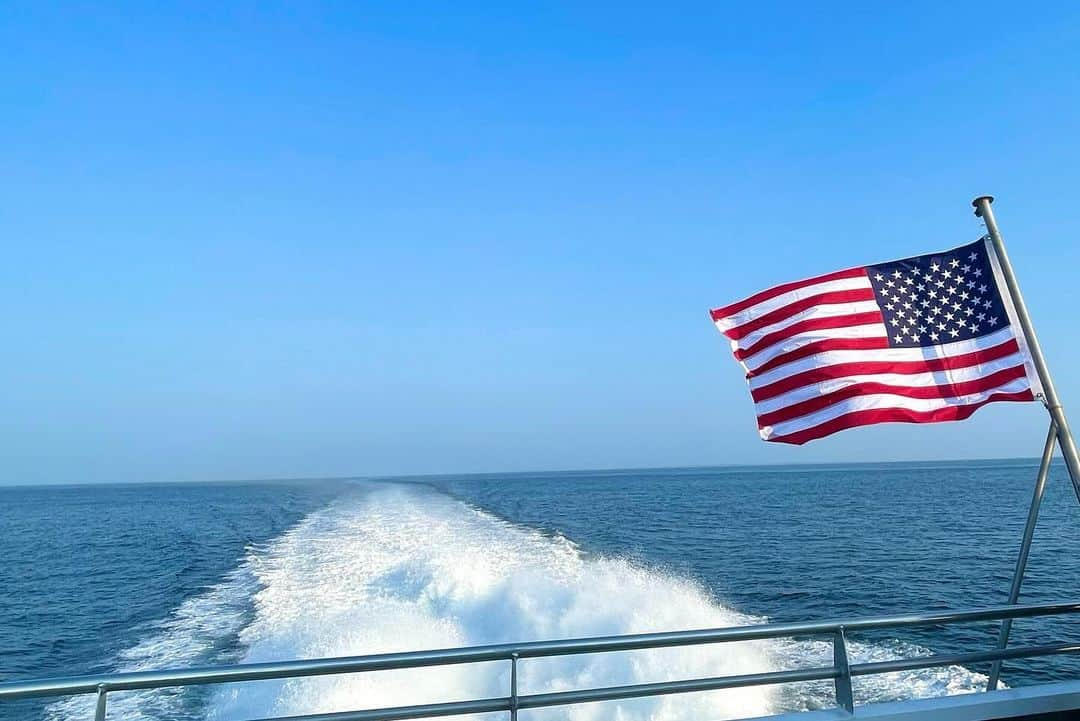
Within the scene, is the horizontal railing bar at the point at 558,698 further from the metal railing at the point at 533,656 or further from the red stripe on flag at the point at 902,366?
the red stripe on flag at the point at 902,366

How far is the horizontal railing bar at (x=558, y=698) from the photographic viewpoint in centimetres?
355

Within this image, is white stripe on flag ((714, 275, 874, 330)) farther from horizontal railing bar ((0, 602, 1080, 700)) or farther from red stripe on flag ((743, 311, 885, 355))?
horizontal railing bar ((0, 602, 1080, 700))

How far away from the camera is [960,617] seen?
4.33 m

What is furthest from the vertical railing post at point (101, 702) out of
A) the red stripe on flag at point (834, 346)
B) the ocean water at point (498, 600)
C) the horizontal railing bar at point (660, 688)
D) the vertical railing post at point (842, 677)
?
the ocean water at point (498, 600)

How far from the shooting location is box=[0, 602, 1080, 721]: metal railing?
338 centimetres

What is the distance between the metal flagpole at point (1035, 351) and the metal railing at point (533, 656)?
0.95 m

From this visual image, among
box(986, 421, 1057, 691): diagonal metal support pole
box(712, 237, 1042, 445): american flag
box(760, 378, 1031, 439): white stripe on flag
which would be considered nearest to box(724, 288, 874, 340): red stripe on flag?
box(712, 237, 1042, 445): american flag

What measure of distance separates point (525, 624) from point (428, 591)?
4052mm

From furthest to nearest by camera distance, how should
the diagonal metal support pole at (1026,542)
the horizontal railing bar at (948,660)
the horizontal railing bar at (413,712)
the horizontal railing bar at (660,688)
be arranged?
the diagonal metal support pole at (1026,542)
the horizontal railing bar at (948,660)
the horizontal railing bar at (660,688)
the horizontal railing bar at (413,712)

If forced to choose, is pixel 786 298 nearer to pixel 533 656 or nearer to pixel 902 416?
pixel 902 416

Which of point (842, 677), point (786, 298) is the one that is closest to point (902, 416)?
point (786, 298)

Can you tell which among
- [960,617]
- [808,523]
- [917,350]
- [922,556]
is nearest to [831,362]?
[917,350]

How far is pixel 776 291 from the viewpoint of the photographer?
20.4ft

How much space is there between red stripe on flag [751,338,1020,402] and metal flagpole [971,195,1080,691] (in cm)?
30
